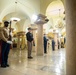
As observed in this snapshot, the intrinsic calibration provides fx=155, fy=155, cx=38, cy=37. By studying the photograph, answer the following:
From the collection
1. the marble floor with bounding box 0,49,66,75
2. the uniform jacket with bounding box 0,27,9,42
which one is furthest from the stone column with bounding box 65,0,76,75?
the uniform jacket with bounding box 0,27,9,42

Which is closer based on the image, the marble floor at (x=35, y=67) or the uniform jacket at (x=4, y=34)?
the marble floor at (x=35, y=67)

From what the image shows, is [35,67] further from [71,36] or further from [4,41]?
[71,36]

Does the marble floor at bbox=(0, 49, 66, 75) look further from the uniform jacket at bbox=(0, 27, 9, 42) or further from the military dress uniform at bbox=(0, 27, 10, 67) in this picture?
the uniform jacket at bbox=(0, 27, 9, 42)

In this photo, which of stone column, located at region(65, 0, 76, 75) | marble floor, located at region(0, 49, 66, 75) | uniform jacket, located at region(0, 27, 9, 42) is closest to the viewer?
stone column, located at region(65, 0, 76, 75)

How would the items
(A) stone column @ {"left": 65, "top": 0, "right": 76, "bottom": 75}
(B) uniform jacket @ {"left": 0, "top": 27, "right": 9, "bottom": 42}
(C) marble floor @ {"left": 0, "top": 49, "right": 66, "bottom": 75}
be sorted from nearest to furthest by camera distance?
1. (A) stone column @ {"left": 65, "top": 0, "right": 76, "bottom": 75}
2. (C) marble floor @ {"left": 0, "top": 49, "right": 66, "bottom": 75}
3. (B) uniform jacket @ {"left": 0, "top": 27, "right": 9, "bottom": 42}

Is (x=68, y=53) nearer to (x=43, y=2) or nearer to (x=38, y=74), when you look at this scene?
(x=38, y=74)

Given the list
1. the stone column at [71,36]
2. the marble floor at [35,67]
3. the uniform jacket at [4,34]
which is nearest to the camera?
the stone column at [71,36]

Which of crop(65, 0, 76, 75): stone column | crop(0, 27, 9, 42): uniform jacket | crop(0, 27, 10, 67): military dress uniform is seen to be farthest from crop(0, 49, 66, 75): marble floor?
crop(65, 0, 76, 75): stone column

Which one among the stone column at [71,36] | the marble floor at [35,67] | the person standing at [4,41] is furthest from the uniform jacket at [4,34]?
the stone column at [71,36]

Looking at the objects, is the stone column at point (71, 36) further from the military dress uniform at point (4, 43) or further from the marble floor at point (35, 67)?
the military dress uniform at point (4, 43)

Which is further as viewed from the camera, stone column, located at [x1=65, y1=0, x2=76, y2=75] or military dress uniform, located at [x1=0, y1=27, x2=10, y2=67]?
military dress uniform, located at [x1=0, y1=27, x2=10, y2=67]

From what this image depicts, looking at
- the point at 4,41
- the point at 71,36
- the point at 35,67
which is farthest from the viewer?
the point at 35,67

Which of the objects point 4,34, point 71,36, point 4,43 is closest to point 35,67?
point 4,43

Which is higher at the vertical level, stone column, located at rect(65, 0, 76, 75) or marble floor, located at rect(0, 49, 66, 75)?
stone column, located at rect(65, 0, 76, 75)
